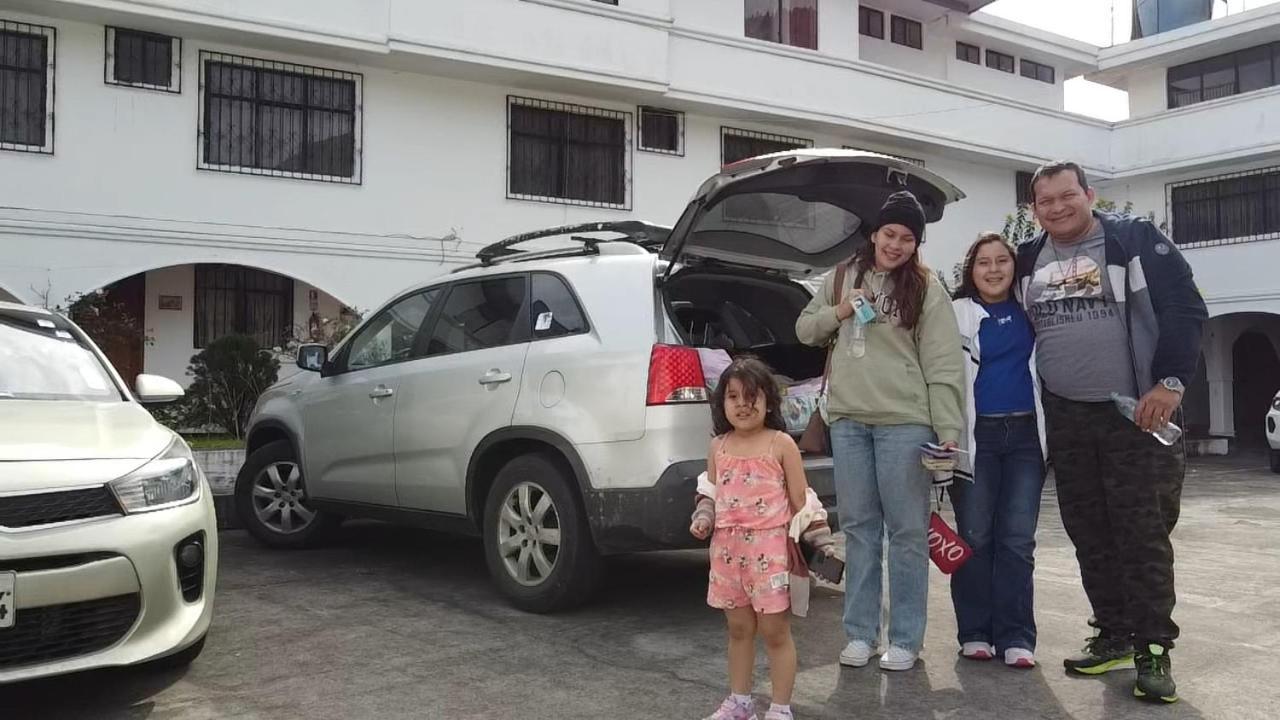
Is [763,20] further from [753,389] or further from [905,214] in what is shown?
[753,389]

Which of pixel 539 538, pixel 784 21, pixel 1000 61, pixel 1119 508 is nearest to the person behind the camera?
pixel 1119 508

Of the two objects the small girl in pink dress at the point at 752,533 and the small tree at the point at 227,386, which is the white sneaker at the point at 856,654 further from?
the small tree at the point at 227,386

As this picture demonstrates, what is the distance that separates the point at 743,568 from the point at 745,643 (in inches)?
10.4

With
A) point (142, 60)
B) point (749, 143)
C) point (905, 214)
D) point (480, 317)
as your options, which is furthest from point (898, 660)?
point (749, 143)

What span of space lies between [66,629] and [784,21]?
16.5m

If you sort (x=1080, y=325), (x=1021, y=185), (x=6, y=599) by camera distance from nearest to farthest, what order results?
(x=6, y=599), (x=1080, y=325), (x=1021, y=185)

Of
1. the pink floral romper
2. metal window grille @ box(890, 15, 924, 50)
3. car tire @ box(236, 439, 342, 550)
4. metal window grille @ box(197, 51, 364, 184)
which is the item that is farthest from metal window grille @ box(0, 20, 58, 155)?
metal window grille @ box(890, 15, 924, 50)

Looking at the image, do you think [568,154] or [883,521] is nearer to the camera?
[883,521]

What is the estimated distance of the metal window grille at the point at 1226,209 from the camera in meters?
19.6

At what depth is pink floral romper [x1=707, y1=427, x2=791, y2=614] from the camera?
3.24 m

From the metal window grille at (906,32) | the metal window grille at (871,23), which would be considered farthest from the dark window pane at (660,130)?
the metal window grille at (906,32)

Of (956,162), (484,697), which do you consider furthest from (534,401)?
(956,162)

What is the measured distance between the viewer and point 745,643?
333 centimetres

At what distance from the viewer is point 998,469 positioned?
420 cm
